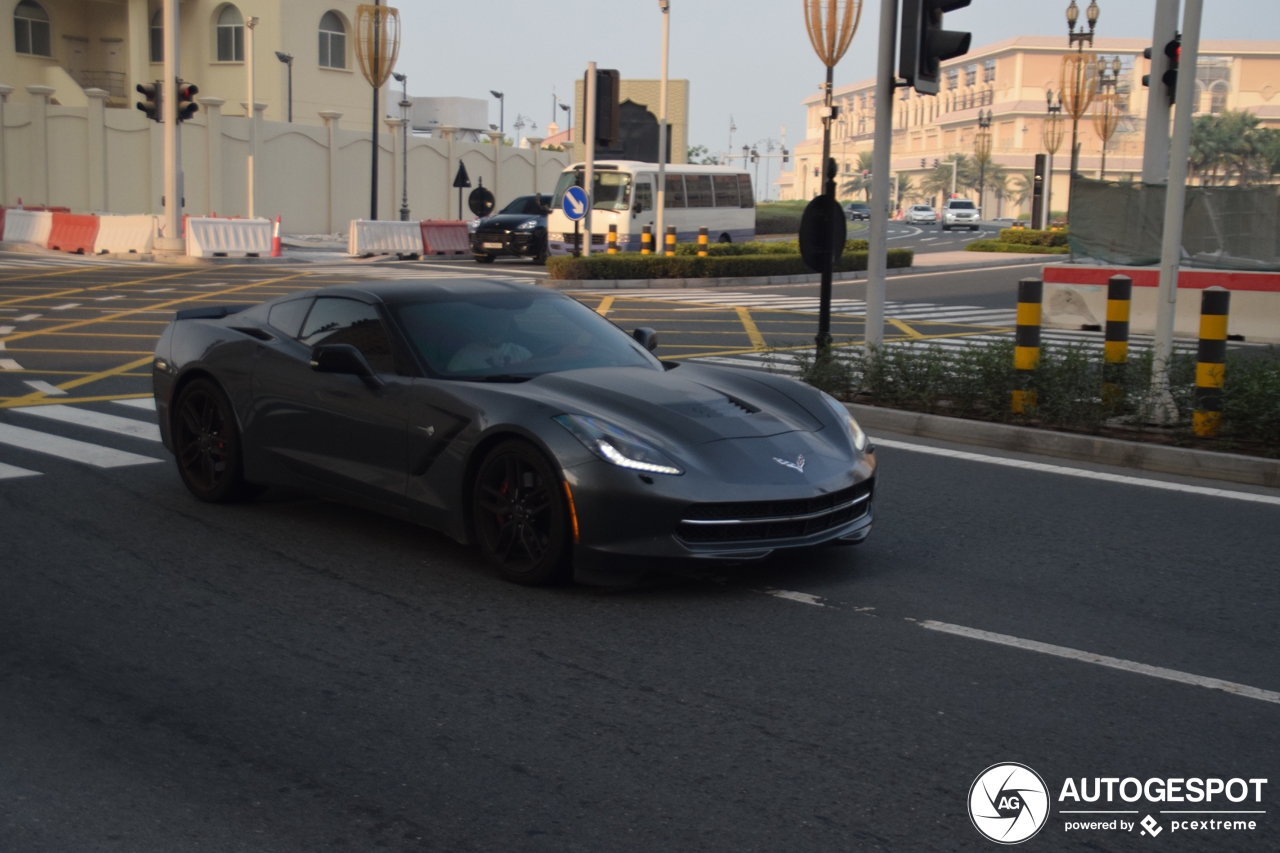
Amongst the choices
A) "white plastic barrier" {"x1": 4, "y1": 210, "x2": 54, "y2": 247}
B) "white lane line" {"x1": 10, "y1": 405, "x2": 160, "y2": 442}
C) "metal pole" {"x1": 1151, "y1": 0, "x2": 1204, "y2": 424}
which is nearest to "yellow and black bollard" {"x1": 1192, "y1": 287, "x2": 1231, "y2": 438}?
"metal pole" {"x1": 1151, "y1": 0, "x2": 1204, "y2": 424}

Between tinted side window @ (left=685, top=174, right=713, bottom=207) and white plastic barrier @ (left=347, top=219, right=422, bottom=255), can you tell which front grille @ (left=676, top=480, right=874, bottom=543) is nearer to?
white plastic barrier @ (left=347, top=219, right=422, bottom=255)

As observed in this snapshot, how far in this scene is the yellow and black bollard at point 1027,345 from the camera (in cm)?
936

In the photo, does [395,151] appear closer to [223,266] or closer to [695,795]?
[223,266]

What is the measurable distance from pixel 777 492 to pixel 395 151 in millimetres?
44196

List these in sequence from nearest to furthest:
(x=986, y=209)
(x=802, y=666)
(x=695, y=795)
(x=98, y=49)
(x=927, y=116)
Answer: (x=695, y=795) → (x=802, y=666) → (x=98, y=49) → (x=986, y=209) → (x=927, y=116)

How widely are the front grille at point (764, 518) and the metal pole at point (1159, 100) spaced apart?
12.3 metres

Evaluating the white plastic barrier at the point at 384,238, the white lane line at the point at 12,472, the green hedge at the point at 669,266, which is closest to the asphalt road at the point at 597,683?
the white lane line at the point at 12,472

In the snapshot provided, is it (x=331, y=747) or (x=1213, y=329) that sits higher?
(x=1213, y=329)

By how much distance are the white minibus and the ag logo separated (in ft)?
95.4

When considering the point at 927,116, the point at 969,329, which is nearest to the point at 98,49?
the point at 969,329

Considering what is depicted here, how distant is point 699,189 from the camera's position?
118ft

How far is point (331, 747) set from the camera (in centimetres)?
388

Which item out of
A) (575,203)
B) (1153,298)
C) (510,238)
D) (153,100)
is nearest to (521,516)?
(1153,298)

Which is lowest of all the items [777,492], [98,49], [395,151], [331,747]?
[331,747]
